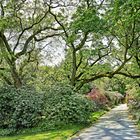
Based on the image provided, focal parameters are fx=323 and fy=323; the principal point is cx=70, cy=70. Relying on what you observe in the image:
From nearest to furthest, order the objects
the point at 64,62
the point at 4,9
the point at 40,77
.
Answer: the point at 4,9 < the point at 64,62 < the point at 40,77

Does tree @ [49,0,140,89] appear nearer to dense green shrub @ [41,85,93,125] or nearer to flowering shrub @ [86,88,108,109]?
dense green shrub @ [41,85,93,125]

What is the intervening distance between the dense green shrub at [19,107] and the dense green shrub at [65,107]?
761 mm

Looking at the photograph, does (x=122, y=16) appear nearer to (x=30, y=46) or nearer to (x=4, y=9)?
(x=4, y=9)

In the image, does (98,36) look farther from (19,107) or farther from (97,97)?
(97,97)

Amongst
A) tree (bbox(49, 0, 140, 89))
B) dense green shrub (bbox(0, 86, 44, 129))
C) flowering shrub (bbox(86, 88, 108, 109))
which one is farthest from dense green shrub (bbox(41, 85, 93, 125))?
flowering shrub (bbox(86, 88, 108, 109))

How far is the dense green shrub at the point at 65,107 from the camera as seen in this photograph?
22406mm

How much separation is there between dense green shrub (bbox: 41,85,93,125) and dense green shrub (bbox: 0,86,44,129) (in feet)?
2.50

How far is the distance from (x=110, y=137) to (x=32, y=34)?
49.8 feet

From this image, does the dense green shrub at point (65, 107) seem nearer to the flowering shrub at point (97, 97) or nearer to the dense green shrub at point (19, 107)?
the dense green shrub at point (19, 107)

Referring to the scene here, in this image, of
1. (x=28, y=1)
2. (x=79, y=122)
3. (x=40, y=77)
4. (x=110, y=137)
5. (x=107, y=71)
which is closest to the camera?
(x=110, y=137)

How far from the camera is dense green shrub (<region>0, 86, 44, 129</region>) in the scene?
22344 mm

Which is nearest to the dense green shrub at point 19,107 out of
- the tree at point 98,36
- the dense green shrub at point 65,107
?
the dense green shrub at point 65,107

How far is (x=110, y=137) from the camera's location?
16078 millimetres

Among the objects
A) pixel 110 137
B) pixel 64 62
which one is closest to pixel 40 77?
pixel 64 62
